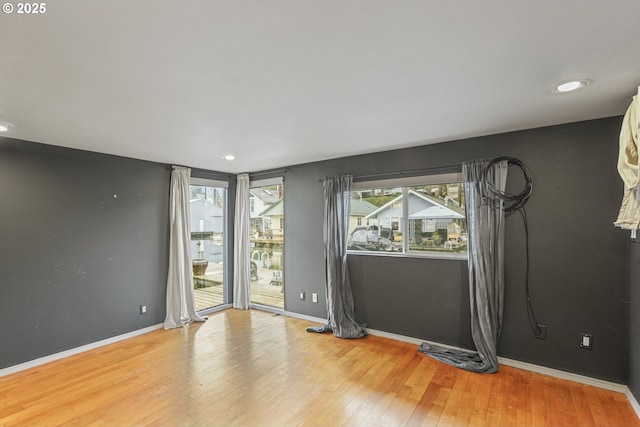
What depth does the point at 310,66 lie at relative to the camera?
1742 millimetres

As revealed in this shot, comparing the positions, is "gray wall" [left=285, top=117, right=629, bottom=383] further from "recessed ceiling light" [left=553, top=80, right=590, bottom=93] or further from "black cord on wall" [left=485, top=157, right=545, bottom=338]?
"recessed ceiling light" [left=553, top=80, right=590, bottom=93]

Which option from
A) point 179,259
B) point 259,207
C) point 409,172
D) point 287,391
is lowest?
point 287,391

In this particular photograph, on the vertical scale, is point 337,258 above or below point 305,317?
above

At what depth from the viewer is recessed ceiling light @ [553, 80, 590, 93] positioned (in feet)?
6.45

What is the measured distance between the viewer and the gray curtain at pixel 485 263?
303cm

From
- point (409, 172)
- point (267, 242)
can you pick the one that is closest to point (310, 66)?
point (409, 172)

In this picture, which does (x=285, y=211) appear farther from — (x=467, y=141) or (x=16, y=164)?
(x=16, y=164)

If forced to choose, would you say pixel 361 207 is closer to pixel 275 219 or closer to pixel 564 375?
pixel 275 219

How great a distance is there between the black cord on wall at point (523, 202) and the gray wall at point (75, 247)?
4568 millimetres

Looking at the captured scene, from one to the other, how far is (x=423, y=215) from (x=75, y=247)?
14.4ft

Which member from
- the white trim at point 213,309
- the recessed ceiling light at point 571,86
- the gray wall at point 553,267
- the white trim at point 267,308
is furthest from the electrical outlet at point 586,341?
the white trim at point 213,309

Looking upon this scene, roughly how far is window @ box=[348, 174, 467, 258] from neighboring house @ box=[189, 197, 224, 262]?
2.60 metres

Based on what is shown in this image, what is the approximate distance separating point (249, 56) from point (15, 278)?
3.62 m

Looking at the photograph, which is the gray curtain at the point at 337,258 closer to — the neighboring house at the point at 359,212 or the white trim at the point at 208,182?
the neighboring house at the point at 359,212
